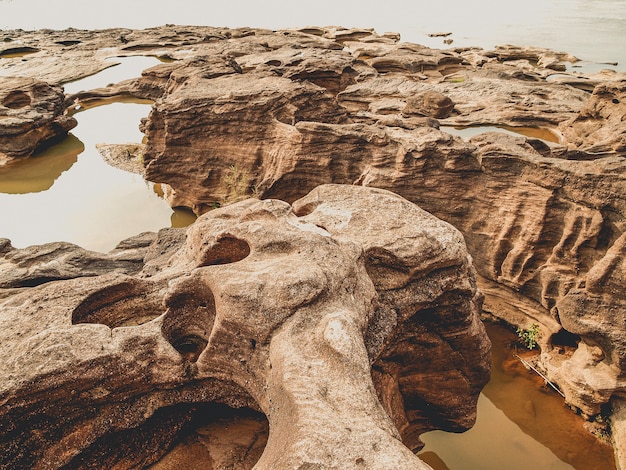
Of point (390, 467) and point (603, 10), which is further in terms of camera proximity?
point (603, 10)

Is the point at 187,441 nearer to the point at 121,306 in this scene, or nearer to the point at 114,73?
the point at 121,306

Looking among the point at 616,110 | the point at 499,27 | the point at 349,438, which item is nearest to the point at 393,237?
the point at 349,438

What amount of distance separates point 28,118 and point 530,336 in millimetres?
16607

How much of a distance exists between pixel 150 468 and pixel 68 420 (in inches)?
35.6

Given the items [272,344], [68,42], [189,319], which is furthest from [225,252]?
[68,42]

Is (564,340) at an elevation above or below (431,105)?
below

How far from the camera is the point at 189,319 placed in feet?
15.4

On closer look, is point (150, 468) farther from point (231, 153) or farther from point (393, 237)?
point (231, 153)

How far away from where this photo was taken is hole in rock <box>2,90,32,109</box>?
1816 cm

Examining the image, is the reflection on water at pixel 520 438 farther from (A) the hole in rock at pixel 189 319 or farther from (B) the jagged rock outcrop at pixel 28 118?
(B) the jagged rock outcrop at pixel 28 118

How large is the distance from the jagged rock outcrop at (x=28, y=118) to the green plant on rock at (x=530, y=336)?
53.3 ft

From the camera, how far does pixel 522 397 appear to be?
26.3ft

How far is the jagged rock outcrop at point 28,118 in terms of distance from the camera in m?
16.3

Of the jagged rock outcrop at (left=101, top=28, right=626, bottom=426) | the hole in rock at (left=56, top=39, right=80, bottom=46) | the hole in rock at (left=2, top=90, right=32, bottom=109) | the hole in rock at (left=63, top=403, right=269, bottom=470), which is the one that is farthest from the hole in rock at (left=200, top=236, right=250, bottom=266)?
the hole in rock at (left=56, top=39, right=80, bottom=46)
